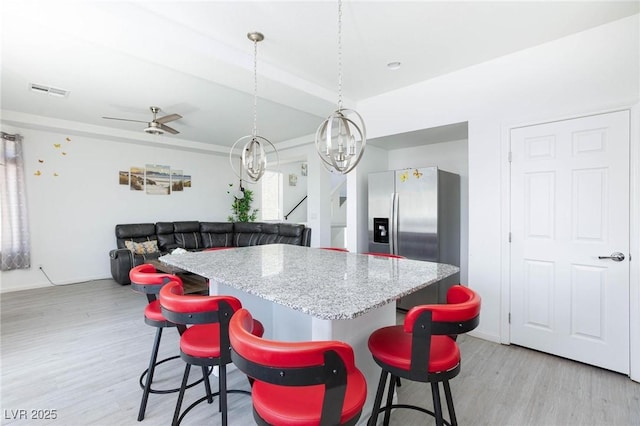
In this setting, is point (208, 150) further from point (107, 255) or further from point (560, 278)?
point (560, 278)

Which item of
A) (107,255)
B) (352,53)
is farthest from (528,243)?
(107,255)

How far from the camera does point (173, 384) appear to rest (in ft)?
7.23

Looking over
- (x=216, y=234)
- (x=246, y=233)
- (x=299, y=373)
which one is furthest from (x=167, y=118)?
(x=299, y=373)

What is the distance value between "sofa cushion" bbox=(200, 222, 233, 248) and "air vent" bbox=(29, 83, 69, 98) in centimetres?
342

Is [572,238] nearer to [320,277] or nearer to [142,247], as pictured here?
[320,277]

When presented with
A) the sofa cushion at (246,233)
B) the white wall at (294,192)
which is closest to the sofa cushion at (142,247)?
the sofa cushion at (246,233)

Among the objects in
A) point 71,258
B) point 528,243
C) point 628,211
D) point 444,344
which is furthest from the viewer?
point 71,258

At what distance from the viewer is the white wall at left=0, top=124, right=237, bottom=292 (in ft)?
16.1

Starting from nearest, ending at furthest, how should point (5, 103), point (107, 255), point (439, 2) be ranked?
point (439, 2) → point (5, 103) → point (107, 255)

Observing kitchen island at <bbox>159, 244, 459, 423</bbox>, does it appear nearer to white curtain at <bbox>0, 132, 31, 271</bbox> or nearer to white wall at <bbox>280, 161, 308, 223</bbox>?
white curtain at <bbox>0, 132, 31, 271</bbox>

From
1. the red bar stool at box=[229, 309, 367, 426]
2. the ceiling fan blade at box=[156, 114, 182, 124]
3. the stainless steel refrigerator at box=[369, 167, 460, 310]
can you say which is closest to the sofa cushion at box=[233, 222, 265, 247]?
the ceiling fan blade at box=[156, 114, 182, 124]

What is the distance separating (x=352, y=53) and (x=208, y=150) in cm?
474

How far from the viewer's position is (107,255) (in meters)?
5.64

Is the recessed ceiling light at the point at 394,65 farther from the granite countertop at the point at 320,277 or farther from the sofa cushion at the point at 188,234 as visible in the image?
the sofa cushion at the point at 188,234
